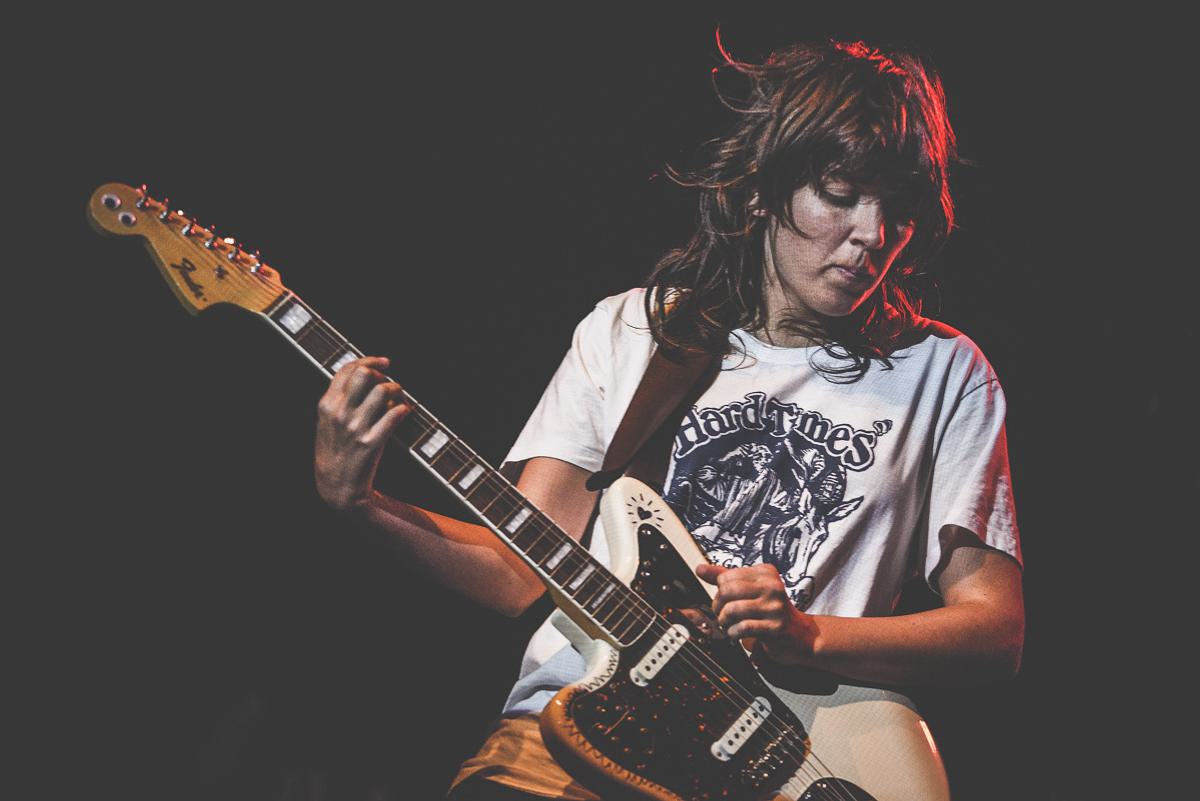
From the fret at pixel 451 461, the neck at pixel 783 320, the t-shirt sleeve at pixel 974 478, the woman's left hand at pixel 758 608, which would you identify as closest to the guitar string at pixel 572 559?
the fret at pixel 451 461

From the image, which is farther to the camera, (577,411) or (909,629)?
(577,411)

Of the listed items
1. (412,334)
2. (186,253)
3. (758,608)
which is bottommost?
(186,253)

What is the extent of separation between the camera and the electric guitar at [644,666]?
1.57 meters


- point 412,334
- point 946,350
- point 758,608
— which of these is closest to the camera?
point 758,608

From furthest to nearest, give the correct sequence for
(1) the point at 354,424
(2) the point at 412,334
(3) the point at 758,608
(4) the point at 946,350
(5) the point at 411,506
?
(2) the point at 412,334 → (4) the point at 946,350 → (5) the point at 411,506 → (1) the point at 354,424 → (3) the point at 758,608

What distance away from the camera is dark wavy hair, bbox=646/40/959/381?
200cm

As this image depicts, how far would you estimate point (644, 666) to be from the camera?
1630 mm

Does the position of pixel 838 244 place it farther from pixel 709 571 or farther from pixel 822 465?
pixel 709 571

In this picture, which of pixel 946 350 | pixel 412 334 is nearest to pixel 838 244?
pixel 946 350

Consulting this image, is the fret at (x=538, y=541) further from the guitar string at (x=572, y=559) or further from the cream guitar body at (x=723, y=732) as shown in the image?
the cream guitar body at (x=723, y=732)

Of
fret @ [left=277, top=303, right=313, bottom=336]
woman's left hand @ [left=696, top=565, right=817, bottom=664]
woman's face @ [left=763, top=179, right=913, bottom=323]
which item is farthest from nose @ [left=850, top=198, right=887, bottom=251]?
fret @ [left=277, top=303, right=313, bottom=336]

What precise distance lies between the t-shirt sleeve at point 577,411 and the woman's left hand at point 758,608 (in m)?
0.52

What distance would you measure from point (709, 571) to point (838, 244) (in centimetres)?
76

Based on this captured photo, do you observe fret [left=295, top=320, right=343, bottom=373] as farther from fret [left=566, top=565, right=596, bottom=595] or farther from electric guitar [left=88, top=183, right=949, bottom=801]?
fret [left=566, top=565, right=596, bottom=595]
